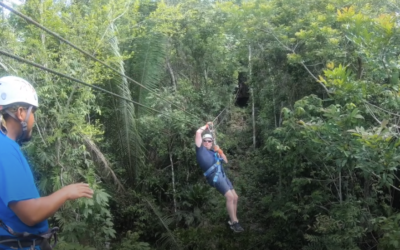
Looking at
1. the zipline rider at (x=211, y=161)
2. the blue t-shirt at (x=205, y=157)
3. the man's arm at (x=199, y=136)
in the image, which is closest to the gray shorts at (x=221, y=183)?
the zipline rider at (x=211, y=161)

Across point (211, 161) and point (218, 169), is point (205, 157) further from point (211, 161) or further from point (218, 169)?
point (218, 169)

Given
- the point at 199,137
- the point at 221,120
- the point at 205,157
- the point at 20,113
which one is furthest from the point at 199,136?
the point at 20,113

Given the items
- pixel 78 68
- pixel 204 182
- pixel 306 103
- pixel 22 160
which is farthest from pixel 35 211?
pixel 204 182

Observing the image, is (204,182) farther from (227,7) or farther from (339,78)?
(339,78)

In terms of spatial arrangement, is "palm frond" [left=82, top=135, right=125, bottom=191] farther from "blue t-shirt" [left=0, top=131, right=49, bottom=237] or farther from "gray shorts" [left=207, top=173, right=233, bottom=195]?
"blue t-shirt" [left=0, top=131, right=49, bottom=237]

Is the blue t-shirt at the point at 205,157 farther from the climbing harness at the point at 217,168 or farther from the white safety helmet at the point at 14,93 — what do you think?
the white safety helmet at the point at 14,93

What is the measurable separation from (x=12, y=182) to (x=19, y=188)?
0.04m

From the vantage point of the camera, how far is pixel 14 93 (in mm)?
Answer: 2010

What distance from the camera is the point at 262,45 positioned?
7.92 metres

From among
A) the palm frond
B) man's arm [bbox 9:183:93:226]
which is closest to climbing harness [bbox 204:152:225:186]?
the palm frond

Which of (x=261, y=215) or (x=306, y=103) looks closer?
(x=306, y=103)

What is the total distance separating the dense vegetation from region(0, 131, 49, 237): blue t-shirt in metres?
2.74

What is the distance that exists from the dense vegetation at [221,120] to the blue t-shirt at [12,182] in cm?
274

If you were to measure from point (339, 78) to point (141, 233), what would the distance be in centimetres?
577
